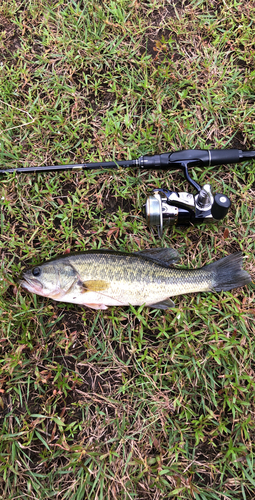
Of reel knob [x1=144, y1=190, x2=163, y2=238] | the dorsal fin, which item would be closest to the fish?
the dorsal fin

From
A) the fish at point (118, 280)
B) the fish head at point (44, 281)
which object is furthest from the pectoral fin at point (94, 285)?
the fish head at point (44, 281)

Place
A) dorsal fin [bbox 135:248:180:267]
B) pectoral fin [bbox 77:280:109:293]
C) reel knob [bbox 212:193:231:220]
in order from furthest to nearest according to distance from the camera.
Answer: dorsal fin [bbox 135:248:180:267]
pectoral fin [bbox 77:280:109:293]
reel knob [bbox 212:193:231:220]

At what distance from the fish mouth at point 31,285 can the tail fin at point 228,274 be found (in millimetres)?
1848

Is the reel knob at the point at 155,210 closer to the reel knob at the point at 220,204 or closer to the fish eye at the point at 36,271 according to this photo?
Answer: the reel knob at the point at 220,204

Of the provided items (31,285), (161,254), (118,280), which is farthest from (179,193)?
(31,285)

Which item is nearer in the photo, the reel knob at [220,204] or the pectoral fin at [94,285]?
the reel knob at [220,204]

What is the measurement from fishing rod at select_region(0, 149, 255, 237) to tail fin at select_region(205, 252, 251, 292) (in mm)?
509

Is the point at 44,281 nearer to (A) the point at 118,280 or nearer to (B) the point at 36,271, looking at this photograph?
(B) the point at 36,271

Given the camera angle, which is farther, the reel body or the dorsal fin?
the dorsal fin

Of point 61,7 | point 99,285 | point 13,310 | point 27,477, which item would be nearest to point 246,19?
point 61,7

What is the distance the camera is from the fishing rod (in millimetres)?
3129

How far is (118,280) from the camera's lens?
3.06 meters

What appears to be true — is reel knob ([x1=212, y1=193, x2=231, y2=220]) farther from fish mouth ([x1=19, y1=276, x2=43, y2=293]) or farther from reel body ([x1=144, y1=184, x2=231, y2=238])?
fish mouth ([x1=19, y1=276, x2=43, y2=293])

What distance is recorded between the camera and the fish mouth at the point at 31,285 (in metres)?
3.10
